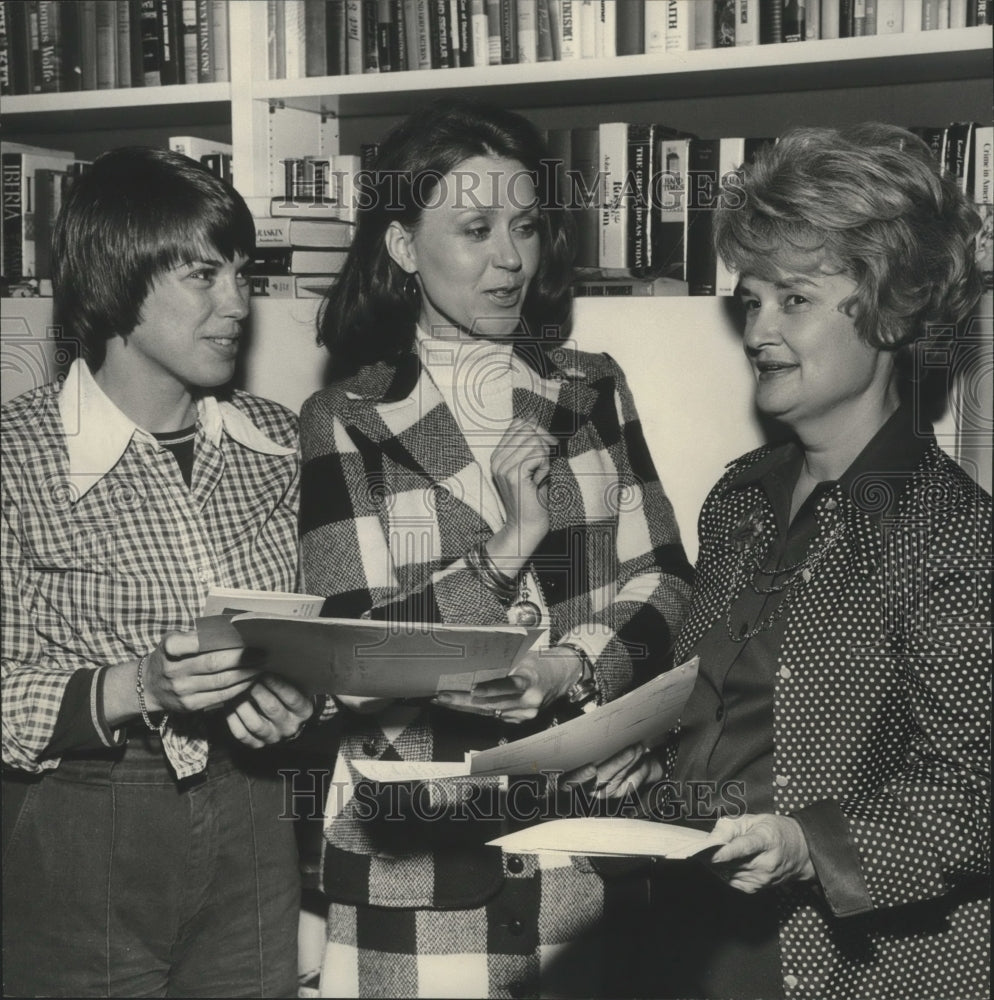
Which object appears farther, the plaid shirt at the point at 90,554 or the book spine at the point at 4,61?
the book spine at the point at 4,61

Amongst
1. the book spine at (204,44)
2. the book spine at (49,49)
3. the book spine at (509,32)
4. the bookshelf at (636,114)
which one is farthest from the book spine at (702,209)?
the book spine at (49,49)

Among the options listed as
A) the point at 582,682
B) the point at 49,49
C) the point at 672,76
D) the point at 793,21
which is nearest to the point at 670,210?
the point at 672,76

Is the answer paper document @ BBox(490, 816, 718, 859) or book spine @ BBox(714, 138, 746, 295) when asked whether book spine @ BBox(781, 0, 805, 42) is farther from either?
paper document @ BBox(490, 816, 718, 859)

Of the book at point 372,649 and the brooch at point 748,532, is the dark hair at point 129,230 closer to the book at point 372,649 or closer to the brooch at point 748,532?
the book at point 372,649

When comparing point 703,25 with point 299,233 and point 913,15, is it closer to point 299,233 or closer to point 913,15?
point 913,15

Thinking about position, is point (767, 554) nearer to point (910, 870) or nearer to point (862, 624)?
point (862, 624)

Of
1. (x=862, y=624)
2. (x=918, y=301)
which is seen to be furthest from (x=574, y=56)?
(x=862, y=624)

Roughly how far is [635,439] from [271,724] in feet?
1.98

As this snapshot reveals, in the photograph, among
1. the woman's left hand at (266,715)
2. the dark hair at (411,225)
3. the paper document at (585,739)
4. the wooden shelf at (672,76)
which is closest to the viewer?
the paper document at (585,739)

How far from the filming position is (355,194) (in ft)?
6.55

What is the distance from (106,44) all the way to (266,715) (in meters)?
1.39

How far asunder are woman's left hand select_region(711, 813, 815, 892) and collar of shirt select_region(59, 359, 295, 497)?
0.84 m

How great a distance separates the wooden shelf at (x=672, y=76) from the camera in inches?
65.0

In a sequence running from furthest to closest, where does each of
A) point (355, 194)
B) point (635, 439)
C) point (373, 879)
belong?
point (355, 194)
point (635, 439)
point (373, 879)
